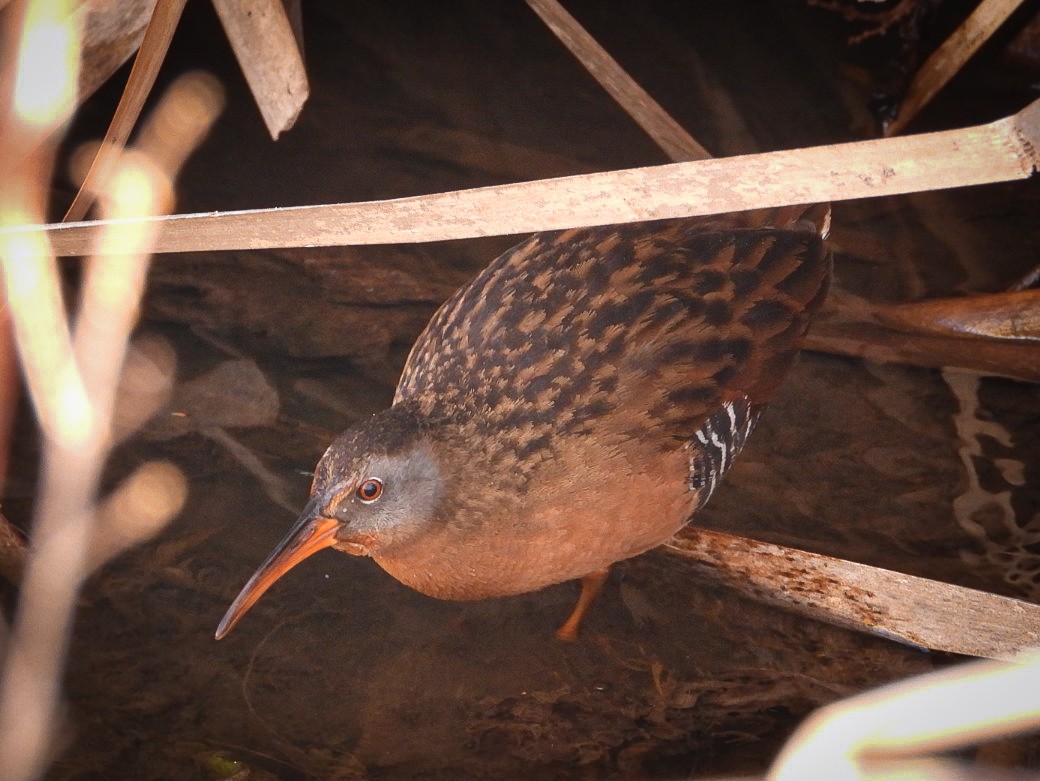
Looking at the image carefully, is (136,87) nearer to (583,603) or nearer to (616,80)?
(616,80)

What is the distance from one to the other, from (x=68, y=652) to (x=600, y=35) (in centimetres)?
298

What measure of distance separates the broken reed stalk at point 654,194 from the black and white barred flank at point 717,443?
823 mm

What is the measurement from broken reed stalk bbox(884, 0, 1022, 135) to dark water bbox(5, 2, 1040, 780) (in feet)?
0.53

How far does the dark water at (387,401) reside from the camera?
8.21ft

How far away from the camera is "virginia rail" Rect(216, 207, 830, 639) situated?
2533 mm

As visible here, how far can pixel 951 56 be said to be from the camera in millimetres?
3627

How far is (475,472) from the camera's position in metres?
2.56

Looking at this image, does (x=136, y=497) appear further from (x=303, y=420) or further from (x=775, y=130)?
(x=775, y=130)

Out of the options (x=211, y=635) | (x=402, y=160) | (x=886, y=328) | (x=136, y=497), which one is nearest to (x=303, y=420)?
(x=136, y=497)

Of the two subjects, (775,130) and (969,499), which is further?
(775,130)

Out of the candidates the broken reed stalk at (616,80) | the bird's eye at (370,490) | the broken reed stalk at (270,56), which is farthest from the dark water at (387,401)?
the broken reed stalk at (270,56)

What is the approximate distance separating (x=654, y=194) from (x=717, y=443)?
0.94 metres

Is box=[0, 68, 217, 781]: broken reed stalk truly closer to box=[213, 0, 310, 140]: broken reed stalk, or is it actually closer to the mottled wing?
box=[213, 0, 310, 140]: broken reed stalk

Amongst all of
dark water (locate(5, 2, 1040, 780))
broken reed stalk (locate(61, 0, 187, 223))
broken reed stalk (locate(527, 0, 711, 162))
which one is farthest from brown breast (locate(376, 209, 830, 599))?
broken reed stalk (locate(61, 0, 187, 223))
